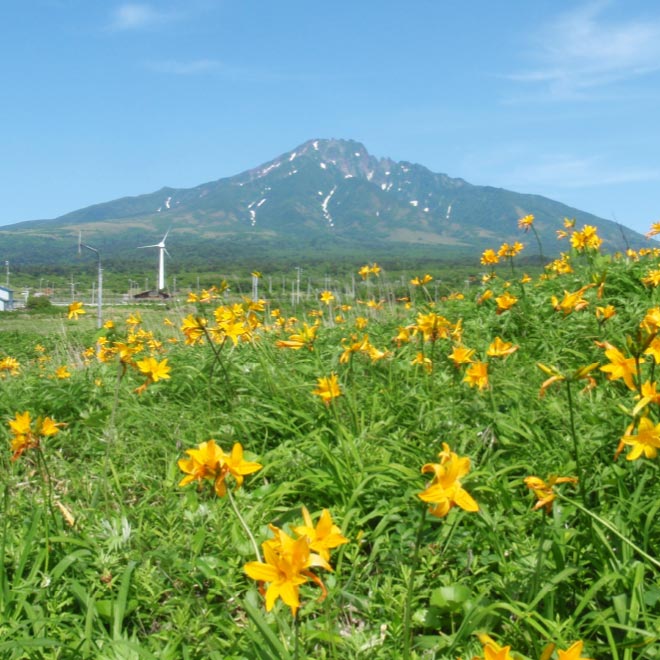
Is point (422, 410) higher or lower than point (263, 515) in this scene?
higher

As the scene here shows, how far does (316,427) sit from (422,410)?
0.46 m

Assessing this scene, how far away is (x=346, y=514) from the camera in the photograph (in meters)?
2.11

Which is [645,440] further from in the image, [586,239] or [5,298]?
[5,298]

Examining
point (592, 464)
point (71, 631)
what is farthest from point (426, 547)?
point (71, 631)

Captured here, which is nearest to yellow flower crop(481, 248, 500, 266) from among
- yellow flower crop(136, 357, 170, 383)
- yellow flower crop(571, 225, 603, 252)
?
yellow flower crop(571, 225, 603, 252)

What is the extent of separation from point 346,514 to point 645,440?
98cm

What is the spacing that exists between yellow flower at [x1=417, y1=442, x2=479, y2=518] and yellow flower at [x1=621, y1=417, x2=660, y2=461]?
0.50 meters

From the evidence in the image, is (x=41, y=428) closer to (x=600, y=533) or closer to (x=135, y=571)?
(x=135, y=571)

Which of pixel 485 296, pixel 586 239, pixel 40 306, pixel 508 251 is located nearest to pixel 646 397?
pixel 485 296

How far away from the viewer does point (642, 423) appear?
4.72 feet

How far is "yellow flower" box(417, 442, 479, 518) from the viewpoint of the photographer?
1123mm

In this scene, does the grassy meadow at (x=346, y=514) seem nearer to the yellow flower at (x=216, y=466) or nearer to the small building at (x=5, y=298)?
the yellow flower at (x=216, y=466)

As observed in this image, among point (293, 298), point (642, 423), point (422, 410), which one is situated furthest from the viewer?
point (293, 298)

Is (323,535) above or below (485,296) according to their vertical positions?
below
